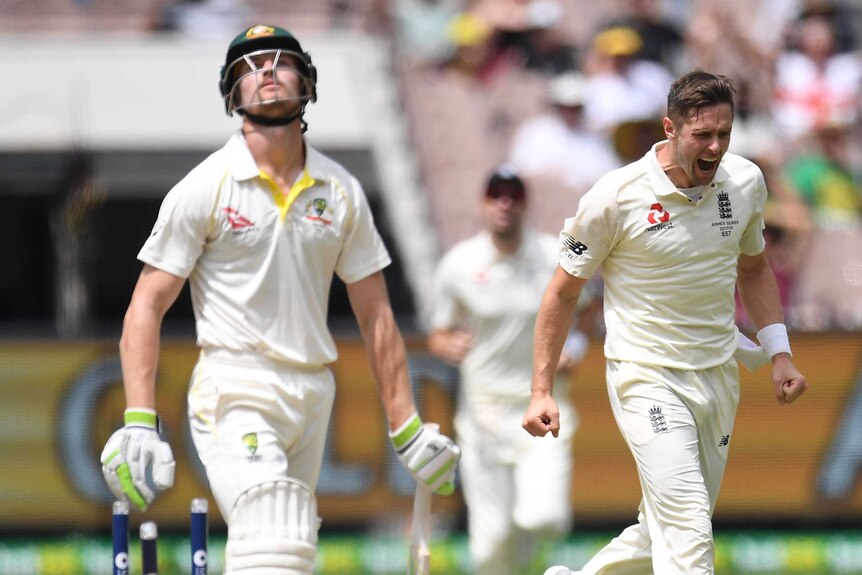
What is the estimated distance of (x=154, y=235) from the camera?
17.5 feet

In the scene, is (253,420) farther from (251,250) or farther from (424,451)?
(424,451)

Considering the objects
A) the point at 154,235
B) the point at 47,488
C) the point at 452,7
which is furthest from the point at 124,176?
the point at 154,235

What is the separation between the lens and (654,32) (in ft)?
41.9

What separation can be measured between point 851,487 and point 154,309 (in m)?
5.66

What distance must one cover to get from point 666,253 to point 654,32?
786 cm

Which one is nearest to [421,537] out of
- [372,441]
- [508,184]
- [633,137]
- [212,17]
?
[508,184]

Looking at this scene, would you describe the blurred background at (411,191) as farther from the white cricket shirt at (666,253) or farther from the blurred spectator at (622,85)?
the white cricket shirt at (666,253)

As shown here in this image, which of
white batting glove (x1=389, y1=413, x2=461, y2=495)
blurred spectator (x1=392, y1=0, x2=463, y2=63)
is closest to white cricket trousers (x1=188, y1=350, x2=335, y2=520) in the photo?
white batting glove (x1=389, y1=413, x2=461, y2=495)

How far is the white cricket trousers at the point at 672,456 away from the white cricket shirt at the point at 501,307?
2.32m

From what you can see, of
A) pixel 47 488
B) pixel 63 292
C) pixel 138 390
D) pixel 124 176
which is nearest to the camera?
pixel 138 390

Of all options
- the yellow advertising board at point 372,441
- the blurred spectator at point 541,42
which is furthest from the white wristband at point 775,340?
the blurred spectator at point 541,42

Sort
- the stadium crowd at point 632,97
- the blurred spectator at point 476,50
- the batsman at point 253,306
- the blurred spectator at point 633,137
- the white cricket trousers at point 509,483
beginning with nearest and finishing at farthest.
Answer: the batsman at point 253,306 → the white cricket trousers at point 509,483 → the blurred spectator at point 633,137 → the stadium crowd at point 632,97 → the blurred spectator at point 476,50

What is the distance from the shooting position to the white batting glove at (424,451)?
572 centimetres

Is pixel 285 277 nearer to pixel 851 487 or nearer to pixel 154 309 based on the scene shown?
pixel 154 309
